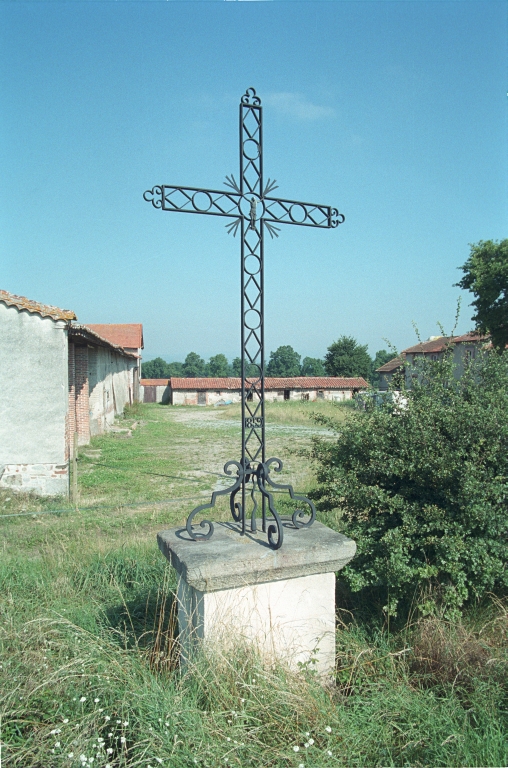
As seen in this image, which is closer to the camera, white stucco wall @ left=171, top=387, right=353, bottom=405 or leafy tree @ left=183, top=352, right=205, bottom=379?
white stucco wall @ left=171, top=387, right=353, bottom=405

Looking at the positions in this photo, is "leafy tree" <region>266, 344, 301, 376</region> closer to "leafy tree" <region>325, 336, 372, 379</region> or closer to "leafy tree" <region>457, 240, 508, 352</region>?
"leafy tree" <region>325, 336, 372, 379</region>

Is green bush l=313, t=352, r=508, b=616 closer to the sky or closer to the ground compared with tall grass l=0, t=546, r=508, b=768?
closer to the sky

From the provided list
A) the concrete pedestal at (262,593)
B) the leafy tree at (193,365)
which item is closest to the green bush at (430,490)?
the concrete pedestal at (262,593)

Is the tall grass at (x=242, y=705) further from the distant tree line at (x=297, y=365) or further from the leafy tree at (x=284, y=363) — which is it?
the leafy tree at (x=284, y=363)

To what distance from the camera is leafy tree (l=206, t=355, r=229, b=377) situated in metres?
92.6

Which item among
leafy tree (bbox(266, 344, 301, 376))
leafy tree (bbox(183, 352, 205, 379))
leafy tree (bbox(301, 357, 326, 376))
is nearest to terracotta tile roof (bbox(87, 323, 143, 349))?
leafy tree (bbox(266, 344, 301, 376))

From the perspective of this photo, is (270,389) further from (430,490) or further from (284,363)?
(430,490)

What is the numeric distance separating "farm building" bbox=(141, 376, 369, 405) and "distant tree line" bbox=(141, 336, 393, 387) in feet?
10.7

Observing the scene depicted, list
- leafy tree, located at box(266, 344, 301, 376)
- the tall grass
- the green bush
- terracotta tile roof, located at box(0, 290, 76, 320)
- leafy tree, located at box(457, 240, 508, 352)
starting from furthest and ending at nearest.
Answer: leafy tree, located at box(266, 344, 301, 376)
leafy tree, located at box(457, 240, 508, 352)
terracotta tile roof, located at box(0, 290, 76, 320)
the green bush
the tall grass

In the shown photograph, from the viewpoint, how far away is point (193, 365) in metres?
101

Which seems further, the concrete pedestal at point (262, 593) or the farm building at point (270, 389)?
the farm building at point (270, 389)

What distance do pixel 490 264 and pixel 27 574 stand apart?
2364cm

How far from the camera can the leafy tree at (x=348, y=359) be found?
2229 inches

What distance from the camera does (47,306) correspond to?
31.6ft
